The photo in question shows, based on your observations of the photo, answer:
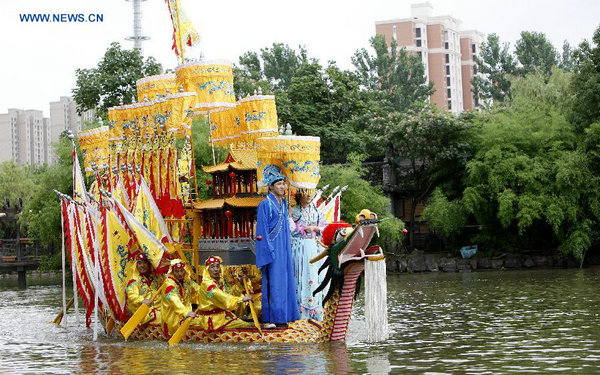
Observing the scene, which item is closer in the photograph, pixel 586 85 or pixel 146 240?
pixel 146 240

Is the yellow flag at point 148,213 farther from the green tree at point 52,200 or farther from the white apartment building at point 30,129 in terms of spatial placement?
the white apartment building at point 30,129

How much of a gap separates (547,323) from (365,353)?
13.9 ft

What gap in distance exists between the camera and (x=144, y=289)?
1424 cm

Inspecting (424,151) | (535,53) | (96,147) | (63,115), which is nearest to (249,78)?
(424,151)

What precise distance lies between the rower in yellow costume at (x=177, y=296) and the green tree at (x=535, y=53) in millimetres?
48122

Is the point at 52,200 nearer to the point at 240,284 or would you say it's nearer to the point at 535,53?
the point at 240,284

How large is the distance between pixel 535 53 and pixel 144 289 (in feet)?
159

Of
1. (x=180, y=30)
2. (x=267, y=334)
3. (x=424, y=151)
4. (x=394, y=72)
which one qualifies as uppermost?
(x=394, y=72)

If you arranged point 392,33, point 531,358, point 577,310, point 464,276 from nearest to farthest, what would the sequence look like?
point 531,358 < point 577,310 < point 464,276 < point 392,33

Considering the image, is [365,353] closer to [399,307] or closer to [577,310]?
[577,310]

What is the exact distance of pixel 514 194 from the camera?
102 feet

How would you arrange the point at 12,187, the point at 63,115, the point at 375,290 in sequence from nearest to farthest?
the point at 375,290
the point at 12,187
the point at 63,115

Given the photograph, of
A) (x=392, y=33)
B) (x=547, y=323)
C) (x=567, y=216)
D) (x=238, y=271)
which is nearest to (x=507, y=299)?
(x=547, y=323)

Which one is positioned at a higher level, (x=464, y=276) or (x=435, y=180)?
(x=435, y=180)
